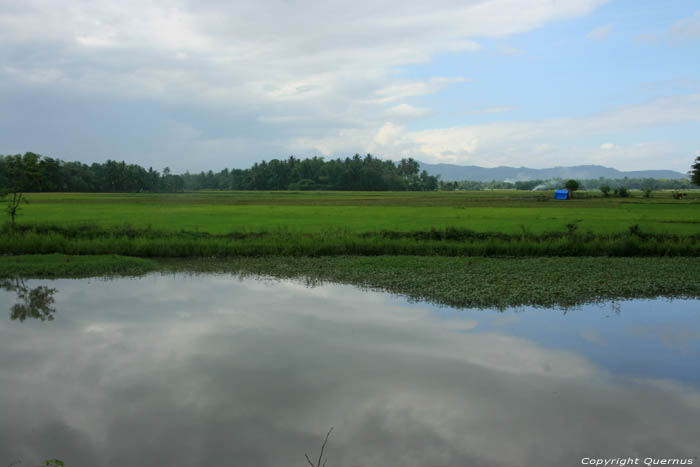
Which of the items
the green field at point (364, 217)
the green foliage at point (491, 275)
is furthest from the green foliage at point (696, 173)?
the green foliage at point (491, 275)

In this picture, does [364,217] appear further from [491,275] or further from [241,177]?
[241,177]

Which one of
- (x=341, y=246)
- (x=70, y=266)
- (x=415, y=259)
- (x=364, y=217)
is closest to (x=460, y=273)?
(x=415, y=259)

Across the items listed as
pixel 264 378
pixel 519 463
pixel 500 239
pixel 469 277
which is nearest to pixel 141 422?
pixel 264 378

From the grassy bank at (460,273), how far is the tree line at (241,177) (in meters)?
37.6

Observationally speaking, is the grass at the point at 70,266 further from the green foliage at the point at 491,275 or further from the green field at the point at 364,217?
the green field at the point at 364,217

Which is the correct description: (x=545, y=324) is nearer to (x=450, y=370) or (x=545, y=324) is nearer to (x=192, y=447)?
(x=450, y=370)

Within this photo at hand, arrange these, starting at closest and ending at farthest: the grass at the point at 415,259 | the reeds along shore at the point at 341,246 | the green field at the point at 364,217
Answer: the grass at the point at 415,259 → the reeds along shore at the point at 341,246 → the green field at the point at 364,217

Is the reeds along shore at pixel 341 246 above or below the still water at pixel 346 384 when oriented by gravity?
above

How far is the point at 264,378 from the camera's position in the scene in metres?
5.90

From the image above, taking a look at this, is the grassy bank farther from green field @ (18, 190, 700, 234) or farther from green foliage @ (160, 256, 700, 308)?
green field @ (18, 190, 700, 234)

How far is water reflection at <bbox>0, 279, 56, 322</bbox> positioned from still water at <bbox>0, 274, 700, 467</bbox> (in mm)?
92

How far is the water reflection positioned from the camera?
8844 mm

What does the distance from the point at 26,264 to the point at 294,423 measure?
40.1 ft

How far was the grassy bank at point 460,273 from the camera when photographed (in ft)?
33.9
